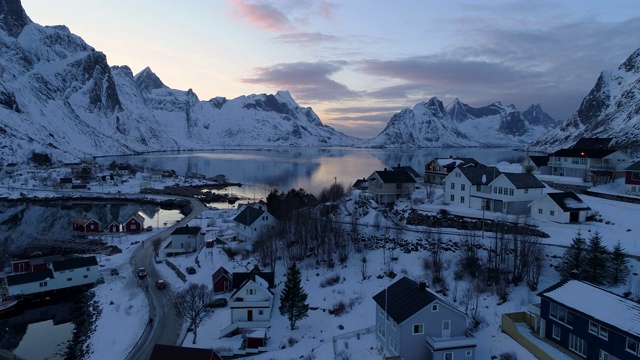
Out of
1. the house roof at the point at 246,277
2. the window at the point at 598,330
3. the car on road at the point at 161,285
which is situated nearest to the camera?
the window at the point at 598,330

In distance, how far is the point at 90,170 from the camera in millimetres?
96500

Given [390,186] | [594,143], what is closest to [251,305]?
[390,186]

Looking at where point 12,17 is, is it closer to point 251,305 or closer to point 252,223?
point 252,223

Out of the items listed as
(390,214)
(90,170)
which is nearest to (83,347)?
(390,214)

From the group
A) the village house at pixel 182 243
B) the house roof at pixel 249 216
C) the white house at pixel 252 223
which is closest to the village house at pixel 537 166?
the white house at pixel 252 223

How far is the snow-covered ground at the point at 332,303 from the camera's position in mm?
18781

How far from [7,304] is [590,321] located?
99.8 ft

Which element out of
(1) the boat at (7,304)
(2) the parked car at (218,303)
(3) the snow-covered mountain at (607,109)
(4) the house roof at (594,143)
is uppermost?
(3) the snow-covered mountain at (607,109)

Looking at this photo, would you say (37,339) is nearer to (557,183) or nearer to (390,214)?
(390,214)

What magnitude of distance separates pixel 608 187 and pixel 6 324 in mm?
42248

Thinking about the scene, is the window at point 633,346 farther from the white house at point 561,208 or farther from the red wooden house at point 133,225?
the red wooden house at point 133,225

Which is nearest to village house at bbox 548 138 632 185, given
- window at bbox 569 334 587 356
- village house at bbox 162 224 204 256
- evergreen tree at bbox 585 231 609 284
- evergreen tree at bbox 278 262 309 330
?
evergreen tree at bbox 585 231 609 284

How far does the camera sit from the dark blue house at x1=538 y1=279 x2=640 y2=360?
45.4 ft

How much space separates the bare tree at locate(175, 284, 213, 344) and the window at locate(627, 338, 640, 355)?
55.9 feet
